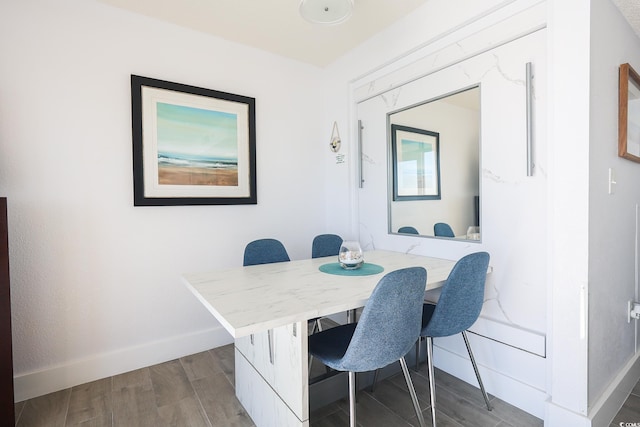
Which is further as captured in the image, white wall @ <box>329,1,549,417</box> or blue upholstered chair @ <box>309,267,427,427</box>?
white wall @ <box>329,1,549,417</box>

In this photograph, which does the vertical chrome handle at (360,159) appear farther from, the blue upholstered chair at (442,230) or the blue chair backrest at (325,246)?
the blue upholstered chair at (442,230)

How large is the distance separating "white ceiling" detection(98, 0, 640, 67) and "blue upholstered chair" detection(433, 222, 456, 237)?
1.57 m

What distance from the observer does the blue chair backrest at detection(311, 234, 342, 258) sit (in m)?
2.70

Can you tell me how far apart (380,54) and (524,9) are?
1087 mm

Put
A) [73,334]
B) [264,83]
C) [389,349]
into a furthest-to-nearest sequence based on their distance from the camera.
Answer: [264,83], [73,334], [389,349]

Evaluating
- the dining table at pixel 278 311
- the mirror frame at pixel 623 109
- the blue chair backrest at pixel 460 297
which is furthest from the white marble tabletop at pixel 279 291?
the mirror frame at pixel 623 109

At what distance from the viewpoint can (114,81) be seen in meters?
2.30

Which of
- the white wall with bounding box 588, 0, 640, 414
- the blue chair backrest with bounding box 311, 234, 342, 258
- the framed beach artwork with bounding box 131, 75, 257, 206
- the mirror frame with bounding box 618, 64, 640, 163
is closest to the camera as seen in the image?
the white wall with bounding box 588, 0, 640, 414

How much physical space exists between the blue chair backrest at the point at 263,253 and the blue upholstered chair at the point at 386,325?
3.41 feet

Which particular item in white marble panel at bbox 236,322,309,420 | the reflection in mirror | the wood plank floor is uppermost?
the reflection in mirror

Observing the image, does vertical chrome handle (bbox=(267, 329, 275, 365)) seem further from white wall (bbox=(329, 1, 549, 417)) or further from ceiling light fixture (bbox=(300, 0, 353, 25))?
ceiling light fixture (bbox=(300, 0, 353, 25))

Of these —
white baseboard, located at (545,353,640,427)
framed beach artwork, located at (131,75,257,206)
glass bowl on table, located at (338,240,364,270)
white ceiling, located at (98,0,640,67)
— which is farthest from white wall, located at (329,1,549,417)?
framed beach artwork, located at (131,75,257,206)

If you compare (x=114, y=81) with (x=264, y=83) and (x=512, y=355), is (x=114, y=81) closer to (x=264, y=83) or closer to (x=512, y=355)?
(x=264, y=83)

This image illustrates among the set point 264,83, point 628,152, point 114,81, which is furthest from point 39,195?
point 628,152
